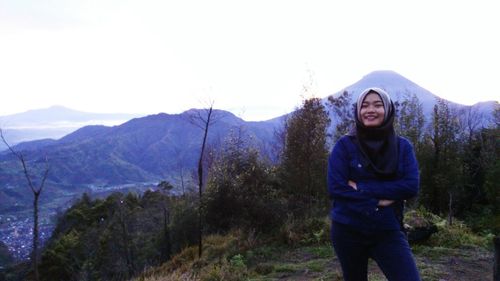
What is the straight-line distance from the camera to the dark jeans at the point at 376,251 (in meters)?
2.53

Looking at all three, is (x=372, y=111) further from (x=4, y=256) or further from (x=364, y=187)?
(x=4, y=256)

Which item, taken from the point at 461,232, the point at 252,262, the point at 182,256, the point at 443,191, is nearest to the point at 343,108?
the point at 443,191

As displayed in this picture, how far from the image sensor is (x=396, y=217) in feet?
8.60

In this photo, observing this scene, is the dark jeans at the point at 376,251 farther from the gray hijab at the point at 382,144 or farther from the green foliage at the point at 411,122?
the green foliage at the point at 411,122

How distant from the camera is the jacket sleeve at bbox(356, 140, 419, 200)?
8.49ft

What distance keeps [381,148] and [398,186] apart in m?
0.24

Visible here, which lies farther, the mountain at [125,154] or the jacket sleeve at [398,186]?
the mountain at [125,154]

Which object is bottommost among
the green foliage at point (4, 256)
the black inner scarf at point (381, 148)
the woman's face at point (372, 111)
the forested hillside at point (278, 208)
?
the green foliage at point (4, 256)

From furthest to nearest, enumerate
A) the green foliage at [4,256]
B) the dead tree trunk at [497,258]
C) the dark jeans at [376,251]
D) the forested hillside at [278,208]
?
the green foliage at [4,256]
the forested hillside at [278,208]
the dead tree trunk at [497,258]
the dark jeans at [376,251]

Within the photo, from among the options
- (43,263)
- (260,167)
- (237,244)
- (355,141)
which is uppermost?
(355,141)

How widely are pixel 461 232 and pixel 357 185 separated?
296 inches

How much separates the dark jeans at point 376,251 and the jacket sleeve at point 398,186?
211 mm

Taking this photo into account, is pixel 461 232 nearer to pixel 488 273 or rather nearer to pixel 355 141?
pixel 488 273

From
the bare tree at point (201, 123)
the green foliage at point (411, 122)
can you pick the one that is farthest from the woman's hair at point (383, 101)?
the green foliage at point (411, 122)
